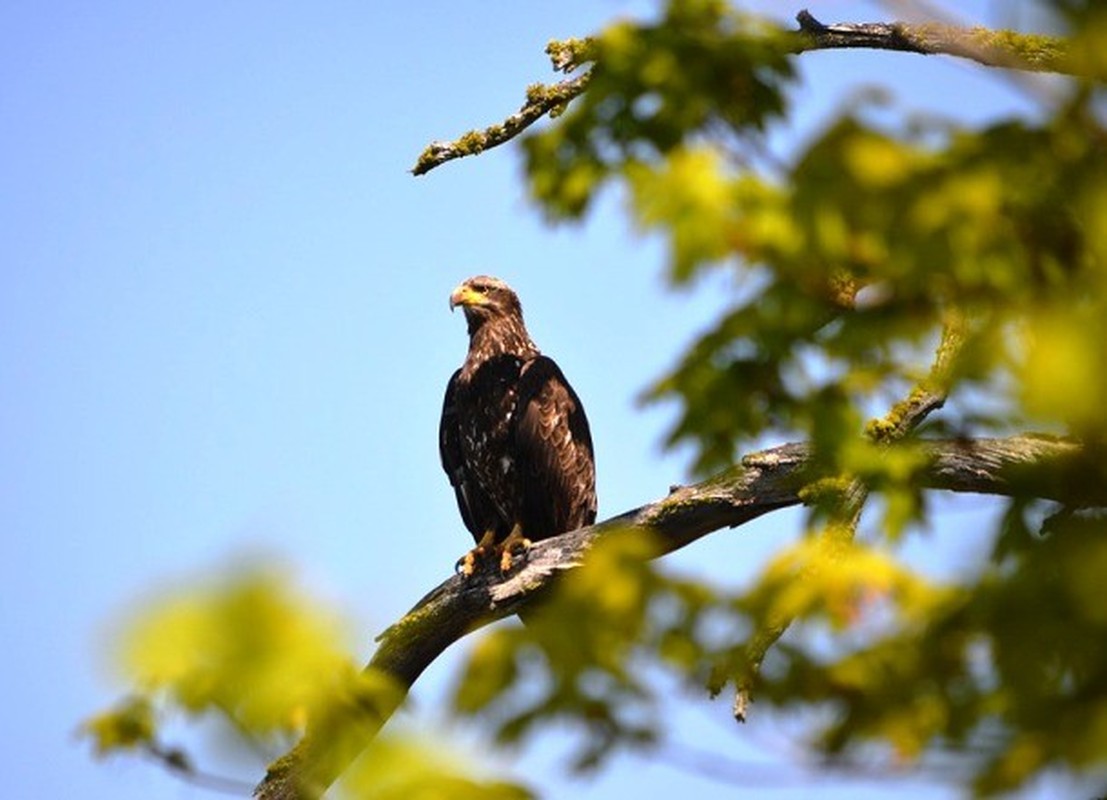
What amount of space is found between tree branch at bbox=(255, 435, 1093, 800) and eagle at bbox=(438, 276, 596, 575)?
55.3 inches

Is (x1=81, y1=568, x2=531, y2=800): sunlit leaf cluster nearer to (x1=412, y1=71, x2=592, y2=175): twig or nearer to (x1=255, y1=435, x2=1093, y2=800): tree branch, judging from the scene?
(x1=255, y1=435, x2=1093, y2=800): tree branch

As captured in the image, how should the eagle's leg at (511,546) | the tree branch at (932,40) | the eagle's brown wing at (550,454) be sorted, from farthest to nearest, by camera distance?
the eagle's brown wing at (550,454) → the eagle's leg at (511,546) → the tree branch at (932,40)

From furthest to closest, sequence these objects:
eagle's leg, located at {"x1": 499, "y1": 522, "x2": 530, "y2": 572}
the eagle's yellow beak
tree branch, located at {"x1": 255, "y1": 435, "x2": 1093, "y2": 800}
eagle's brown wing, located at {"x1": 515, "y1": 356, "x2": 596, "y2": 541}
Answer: the eagle's yellow beak → eagle's brown wing, located at {"x1": 515, "y1": 356, "x2": 596, "y2": 541} → eagle's leg, located at {"x1": 499, "y1": 522, "x2": 530, "y2": 572} → tree branch, located at {"x1": 255, "y1": 435, "x2": 1093, "y2": 800}

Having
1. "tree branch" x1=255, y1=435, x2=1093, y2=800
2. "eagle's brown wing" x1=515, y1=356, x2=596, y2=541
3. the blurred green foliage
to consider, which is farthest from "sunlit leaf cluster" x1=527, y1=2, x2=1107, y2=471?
"eagle's brown wing" x1=515, y1=356, x2=596, y2=541

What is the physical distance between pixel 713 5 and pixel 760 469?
3.48 m

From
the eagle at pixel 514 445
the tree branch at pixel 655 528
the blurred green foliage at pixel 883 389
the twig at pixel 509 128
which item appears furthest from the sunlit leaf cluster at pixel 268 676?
the eagle at pixel 514 445

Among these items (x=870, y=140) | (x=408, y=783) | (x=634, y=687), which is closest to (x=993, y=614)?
(x=634, y=687)

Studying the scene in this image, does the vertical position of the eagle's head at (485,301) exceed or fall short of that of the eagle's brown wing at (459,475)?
it exceeds it

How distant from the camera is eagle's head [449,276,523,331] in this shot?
33.6 feet

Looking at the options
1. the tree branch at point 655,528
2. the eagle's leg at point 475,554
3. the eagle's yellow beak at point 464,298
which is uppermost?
the eagle's yellow beak at point 464,298

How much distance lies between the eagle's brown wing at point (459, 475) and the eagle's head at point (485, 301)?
42cm

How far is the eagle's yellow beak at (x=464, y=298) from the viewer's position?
10.2 metres

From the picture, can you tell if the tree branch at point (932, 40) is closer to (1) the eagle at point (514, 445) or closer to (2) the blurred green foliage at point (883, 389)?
(1) the eagle at point (514, 445)

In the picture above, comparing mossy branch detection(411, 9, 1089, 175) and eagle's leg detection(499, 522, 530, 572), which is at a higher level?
mossy branch detection(411, 9, 1089, 175)
